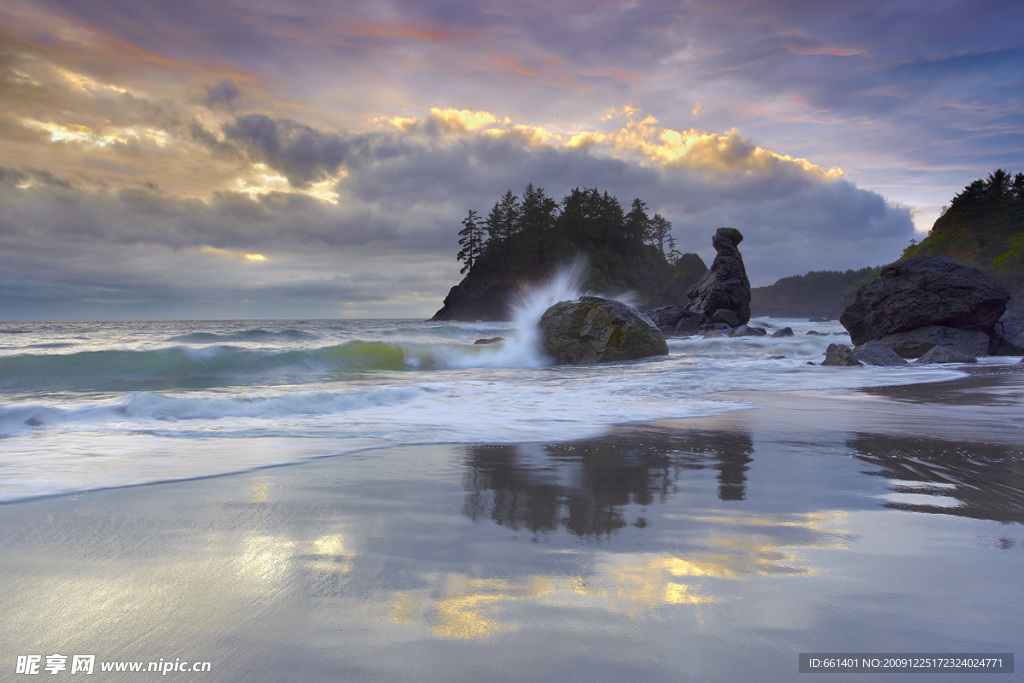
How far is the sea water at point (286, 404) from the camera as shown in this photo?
149 inches

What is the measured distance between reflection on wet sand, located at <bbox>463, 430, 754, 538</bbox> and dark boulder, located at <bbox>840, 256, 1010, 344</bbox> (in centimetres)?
1179

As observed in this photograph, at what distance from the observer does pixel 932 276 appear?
516 inches

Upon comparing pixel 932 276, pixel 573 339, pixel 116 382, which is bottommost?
pixel 116 382

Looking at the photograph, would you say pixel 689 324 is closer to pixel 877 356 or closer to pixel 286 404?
pixel 877 356

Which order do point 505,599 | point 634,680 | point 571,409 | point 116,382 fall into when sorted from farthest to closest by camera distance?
point 116,382 < point 571,409 < point 505,599 < point 634,680

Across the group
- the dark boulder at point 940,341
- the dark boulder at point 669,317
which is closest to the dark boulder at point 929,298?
the dark boulder at point 940,341

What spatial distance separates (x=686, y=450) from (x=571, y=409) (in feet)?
7.50

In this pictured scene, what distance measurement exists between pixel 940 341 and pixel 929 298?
1.17m

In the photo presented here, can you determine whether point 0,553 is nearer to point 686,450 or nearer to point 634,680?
point 634,680

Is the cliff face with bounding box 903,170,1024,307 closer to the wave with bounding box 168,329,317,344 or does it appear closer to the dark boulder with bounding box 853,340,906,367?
the dark boulder with bounding box 853,340,906,367

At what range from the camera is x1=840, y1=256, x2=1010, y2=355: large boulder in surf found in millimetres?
A: 12492

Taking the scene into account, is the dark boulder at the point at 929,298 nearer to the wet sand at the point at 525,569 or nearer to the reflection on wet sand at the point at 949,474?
the reflection on wet sand at the point at 949,474

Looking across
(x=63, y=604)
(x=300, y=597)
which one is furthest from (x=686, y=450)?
(x=63, y=604)

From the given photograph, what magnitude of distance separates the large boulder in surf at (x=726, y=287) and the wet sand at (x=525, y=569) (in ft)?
89.0
